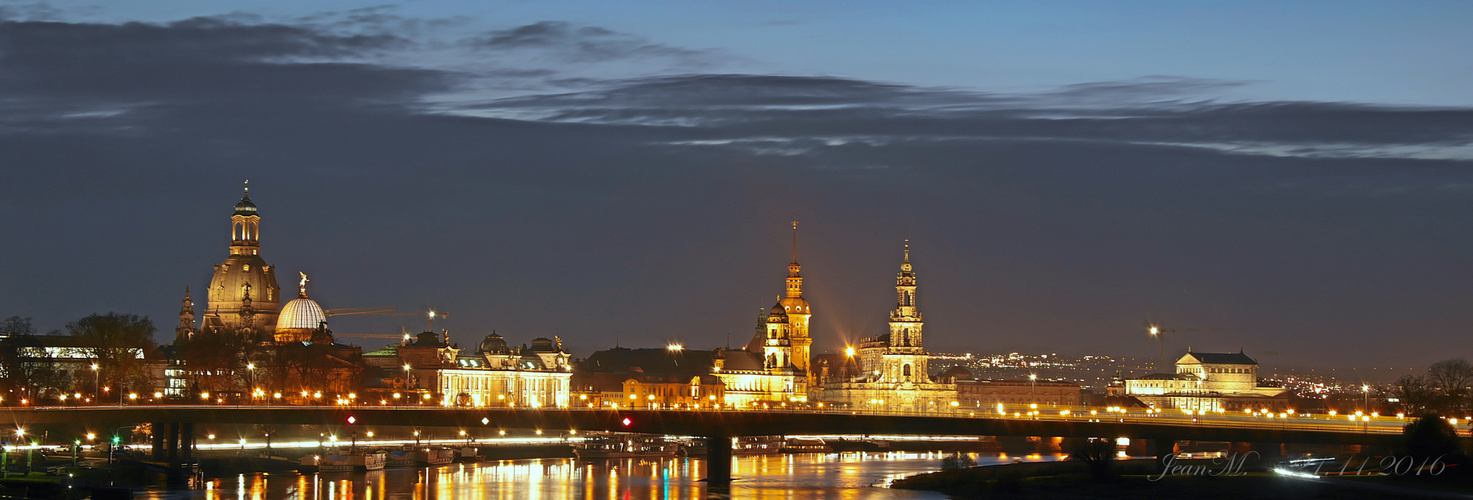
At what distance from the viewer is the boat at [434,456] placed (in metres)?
177

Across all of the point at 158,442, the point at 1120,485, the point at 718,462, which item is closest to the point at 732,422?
the point at 718,462

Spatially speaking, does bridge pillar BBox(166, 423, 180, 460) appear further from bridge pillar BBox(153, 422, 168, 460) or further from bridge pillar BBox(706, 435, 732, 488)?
bridge pillar BBox(706, 435, 732, 488)

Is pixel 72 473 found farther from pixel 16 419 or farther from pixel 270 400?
pixel 270 400

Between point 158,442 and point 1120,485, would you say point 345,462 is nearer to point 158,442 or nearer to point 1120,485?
point 158,442

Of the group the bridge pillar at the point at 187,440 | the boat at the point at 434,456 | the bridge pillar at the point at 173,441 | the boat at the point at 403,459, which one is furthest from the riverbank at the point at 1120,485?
the bridge pillar at the point at 173,441

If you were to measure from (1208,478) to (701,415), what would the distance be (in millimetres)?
37984

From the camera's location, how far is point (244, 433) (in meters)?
188

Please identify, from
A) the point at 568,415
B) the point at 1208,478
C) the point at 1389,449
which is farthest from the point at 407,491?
the point at 1389,449

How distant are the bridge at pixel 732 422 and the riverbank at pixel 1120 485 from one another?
3.53 m

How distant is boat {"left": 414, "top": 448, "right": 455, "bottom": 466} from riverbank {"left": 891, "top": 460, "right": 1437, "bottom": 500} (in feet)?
162

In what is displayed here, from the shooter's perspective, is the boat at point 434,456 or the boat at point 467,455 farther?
the boat at point 467,455

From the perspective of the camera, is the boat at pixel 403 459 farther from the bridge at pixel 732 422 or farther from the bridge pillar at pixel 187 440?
the bridge at pixel 732 422

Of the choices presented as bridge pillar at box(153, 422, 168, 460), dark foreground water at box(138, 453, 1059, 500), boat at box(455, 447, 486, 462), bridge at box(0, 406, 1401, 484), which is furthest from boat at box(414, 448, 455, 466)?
bridge at box(0, 406, 1401, 484)

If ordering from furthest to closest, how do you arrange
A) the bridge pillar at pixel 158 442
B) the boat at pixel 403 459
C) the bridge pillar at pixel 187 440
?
the boat at pixel 403 459, the bridge pillar at pixel 158 442, the bridge pillar at pixel 187 440
